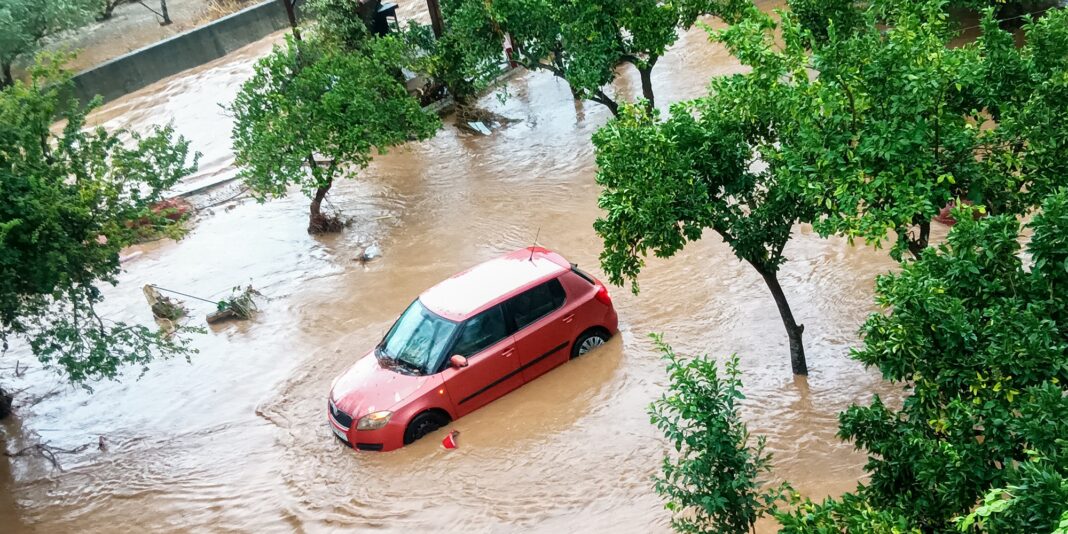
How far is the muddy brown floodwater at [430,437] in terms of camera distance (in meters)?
9.07

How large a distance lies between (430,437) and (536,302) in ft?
6.49

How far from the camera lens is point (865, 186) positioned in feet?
22.5

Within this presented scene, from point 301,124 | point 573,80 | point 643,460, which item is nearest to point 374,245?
point 301,124

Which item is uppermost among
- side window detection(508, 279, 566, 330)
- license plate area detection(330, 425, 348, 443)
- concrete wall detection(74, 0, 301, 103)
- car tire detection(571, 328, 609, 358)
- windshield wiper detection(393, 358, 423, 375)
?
concrete wall detection(74, 0, 301, 103)

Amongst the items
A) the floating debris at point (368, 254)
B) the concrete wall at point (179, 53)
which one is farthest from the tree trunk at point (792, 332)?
the concrete wall at point (179, 53)

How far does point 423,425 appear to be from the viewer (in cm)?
989

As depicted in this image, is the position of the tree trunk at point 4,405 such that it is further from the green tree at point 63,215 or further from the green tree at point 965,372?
the green tree at point 965,372

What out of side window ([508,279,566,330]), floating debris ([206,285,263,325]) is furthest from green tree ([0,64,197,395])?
side window ([508,279,566,330])

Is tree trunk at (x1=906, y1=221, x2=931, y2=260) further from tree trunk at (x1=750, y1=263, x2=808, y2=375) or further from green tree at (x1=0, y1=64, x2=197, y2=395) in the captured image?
green tree at (x1=0, y1=64, x2=197, y2=395)

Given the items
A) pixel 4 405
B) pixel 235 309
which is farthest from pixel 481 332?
pixel 4 405

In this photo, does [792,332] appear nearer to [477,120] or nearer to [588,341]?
[588,341]

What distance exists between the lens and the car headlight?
9.64m

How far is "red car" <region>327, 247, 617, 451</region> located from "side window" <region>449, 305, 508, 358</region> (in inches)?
0.4

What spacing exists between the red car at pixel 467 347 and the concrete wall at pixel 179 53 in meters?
19.3
